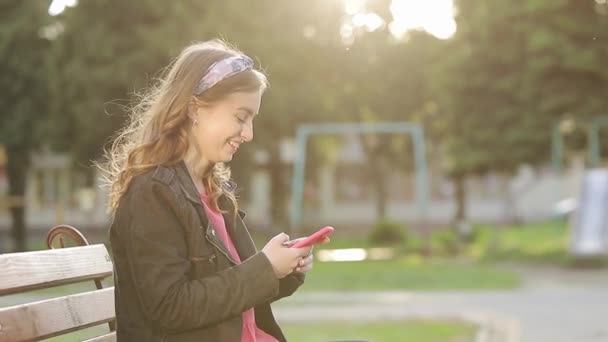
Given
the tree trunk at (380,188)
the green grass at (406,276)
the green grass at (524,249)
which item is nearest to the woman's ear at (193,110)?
→ the green grass at (406,276)

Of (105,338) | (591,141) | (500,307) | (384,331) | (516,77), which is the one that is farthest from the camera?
(516,77)

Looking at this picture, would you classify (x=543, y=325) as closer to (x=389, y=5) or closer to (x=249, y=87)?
(x=249, y=87)

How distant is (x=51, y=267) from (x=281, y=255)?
573 millimetres

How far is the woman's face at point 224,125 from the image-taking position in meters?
Answer: 3.08

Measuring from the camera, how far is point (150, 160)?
3062 mm

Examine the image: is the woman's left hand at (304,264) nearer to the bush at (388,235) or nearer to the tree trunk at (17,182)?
the bush at (388,235)

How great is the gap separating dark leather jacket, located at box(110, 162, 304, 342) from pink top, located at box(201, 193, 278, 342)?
0.09 meters

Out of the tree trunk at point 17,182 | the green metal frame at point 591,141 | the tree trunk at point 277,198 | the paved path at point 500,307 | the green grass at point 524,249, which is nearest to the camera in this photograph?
the paved path at point 500,307

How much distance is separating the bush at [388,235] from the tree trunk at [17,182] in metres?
9.71

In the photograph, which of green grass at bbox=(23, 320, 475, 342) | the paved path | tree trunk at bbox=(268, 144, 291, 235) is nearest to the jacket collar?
green grass at bbox=(23, 320, 475, 342)

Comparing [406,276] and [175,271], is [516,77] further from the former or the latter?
[175,271]

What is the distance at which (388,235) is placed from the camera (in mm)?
32531

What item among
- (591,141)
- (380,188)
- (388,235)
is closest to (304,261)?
(591,141)

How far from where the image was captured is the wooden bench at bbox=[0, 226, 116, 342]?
2932 millimetres
